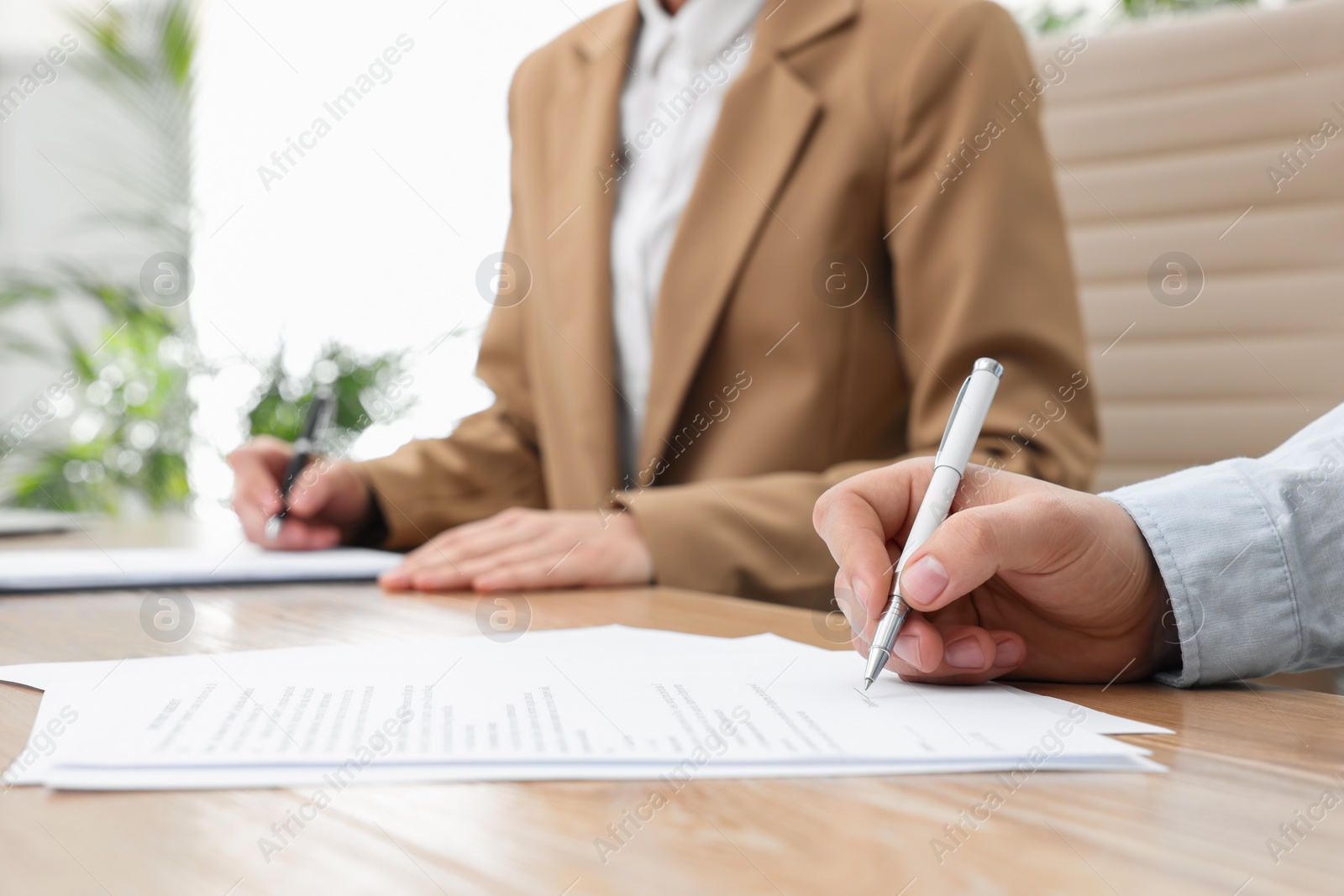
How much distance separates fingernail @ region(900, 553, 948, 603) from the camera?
1.54 ft

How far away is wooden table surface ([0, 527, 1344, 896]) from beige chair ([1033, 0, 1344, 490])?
102 centimetres

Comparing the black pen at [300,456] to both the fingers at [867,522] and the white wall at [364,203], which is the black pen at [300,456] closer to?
the fingers at [867,522]

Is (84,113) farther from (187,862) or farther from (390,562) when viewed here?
(187,862)

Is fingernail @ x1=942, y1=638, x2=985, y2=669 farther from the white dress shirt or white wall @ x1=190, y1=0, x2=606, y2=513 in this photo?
white wall @ x1=190, y1=0, x2=606, y2=513

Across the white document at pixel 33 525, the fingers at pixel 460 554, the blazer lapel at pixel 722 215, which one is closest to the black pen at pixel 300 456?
the fingers at pixel 460 554

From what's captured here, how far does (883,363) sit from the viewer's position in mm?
1200

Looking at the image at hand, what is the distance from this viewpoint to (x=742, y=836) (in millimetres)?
305

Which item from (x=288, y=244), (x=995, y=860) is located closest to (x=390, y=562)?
(x=995, y=860)

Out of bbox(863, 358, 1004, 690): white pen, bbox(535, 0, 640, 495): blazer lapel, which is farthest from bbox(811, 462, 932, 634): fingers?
bbox(535, 0, 640, 495): blazer lapel

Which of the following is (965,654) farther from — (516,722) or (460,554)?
(460,554)

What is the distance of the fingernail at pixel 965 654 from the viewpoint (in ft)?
1.70

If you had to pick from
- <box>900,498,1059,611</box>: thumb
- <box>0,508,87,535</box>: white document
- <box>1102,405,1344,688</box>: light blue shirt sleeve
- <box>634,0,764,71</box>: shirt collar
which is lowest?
<box>1102,405,1344,688</box>: light blue shirt sleeve

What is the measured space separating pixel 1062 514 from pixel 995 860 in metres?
0.24

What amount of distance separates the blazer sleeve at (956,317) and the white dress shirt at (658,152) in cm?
25
